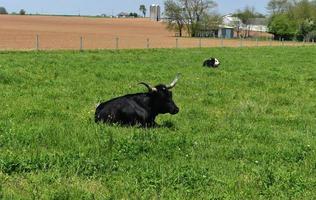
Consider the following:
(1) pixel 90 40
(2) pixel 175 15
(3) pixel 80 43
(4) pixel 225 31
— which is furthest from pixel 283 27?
(3) pixel 80 43

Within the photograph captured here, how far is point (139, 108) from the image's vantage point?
35.4 feet

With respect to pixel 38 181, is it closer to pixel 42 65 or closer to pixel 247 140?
pixel 247 140

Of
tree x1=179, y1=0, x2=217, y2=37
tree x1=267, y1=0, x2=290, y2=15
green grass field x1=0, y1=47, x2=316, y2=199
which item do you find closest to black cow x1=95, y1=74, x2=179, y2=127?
green grass field x1=0, y1=47, x2=316, y2=199

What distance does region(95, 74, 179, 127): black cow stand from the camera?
34.6 feet

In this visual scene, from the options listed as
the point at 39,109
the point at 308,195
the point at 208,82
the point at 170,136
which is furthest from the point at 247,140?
the point at 208,82

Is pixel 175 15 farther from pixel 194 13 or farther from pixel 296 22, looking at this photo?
pixel 296 22

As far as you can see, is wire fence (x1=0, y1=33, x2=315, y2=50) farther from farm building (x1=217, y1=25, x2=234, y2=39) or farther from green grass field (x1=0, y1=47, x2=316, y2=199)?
farm building (x1=217, y1=25, x2=234, y2=39)

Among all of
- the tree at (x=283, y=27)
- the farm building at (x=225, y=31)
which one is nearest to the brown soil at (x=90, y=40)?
the farm building at (x=225, y=31)

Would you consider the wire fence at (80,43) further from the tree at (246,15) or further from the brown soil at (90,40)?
the tree at (246,15)

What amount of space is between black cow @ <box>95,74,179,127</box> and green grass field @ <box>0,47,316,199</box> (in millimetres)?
327

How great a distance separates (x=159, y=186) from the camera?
21.0 ft

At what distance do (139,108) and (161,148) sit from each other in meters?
2.51

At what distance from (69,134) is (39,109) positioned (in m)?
2.80

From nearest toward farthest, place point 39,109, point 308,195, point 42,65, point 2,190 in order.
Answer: point 2,190
point 308,195
point 39,109
point 42,65
